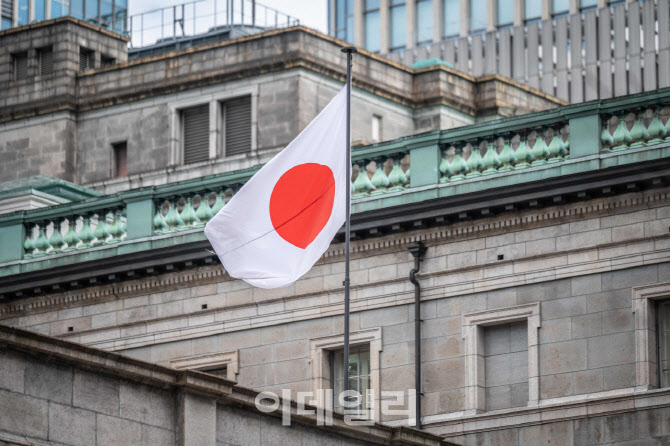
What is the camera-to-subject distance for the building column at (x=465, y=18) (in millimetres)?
107000

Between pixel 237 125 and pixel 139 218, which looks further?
pixel 237 125

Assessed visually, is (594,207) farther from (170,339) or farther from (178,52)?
(178,52)

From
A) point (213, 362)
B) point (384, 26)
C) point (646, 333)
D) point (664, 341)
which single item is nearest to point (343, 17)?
point (384, 26)

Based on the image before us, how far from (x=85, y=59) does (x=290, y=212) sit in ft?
87.6

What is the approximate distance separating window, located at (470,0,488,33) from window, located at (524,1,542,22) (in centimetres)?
303

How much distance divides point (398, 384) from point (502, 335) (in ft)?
7.37

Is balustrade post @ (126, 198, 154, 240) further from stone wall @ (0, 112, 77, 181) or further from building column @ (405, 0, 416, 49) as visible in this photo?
building column @ (405, 0, 416, 49)

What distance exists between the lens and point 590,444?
120ft

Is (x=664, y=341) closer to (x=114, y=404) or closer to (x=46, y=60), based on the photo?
(x=114, y=404)

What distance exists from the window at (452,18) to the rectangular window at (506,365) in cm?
7013

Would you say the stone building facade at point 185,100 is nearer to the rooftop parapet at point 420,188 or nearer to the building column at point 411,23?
the rooftop parapet at point 420,188

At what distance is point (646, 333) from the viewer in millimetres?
36438

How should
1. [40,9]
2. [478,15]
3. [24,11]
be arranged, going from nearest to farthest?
[478,15] < [24,11] < [40,9]

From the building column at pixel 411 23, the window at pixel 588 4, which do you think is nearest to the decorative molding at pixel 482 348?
the window at pixel 588 4
